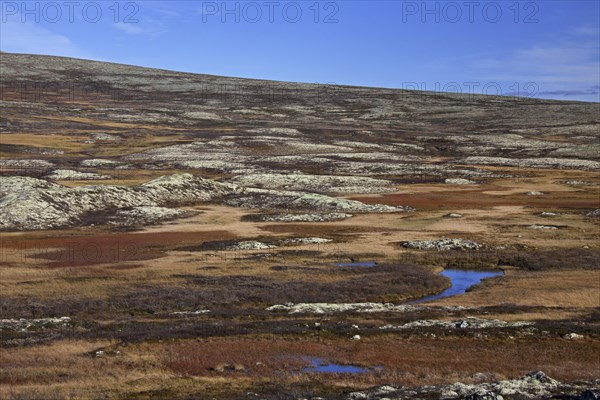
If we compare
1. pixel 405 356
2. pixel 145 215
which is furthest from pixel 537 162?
pixel 405 356

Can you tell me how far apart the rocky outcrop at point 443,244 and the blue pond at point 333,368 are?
32.9 metres

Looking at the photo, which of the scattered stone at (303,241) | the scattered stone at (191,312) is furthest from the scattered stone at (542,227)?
the scattered stone at (191,312)

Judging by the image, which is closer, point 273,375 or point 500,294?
point 273,375

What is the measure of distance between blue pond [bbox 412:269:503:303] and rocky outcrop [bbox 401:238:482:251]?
6128 mm

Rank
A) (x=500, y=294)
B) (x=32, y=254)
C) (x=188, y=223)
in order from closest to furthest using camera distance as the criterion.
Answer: (x=500, y=294)
(x=32, y=254)
(x=188, y=223)

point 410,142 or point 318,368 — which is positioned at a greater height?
point 410,142

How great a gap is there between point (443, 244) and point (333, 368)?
3451cm

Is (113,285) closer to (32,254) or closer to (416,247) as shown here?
(32,254)

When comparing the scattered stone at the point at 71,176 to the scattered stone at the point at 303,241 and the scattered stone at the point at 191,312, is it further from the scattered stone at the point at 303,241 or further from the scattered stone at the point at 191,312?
the scattered stone at the point at 191,312

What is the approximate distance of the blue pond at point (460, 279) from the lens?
48.7 metres

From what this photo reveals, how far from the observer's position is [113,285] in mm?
47406

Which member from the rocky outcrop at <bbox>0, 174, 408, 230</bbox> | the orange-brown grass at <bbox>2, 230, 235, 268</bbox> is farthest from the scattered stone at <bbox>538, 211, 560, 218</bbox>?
the orange-brown grass at <bbox>2, 230, 235, 268</bbox>

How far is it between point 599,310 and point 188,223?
47434 mm

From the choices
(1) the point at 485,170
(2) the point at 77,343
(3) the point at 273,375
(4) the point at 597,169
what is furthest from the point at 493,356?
(4) the point at 597,169
